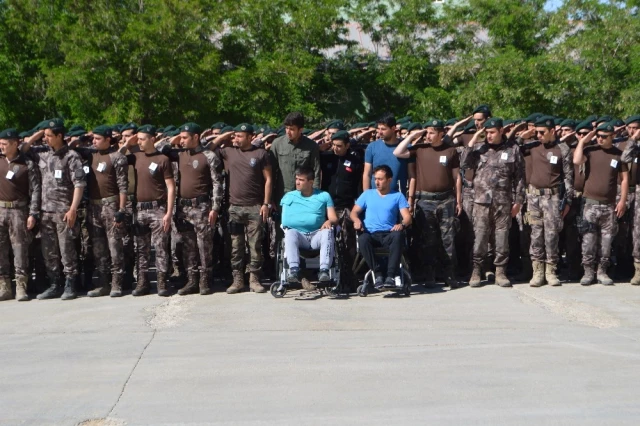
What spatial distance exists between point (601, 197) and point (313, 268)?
3643mm

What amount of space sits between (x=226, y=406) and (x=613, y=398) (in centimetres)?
268

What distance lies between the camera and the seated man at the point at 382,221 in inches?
399

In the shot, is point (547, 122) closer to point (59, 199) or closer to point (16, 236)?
point (59, 199)

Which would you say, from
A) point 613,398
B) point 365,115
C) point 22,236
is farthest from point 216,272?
point 365,115

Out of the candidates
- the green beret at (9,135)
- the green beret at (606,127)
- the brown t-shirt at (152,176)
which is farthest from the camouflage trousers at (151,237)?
the green beret at (606,127)

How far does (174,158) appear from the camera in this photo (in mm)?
10812

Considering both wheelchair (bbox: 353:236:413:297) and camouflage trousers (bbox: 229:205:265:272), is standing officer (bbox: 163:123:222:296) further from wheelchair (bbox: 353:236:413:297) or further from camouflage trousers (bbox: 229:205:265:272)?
wheelchair (bbox: 353:236:413:297)

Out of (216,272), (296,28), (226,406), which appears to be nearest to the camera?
(226,406)

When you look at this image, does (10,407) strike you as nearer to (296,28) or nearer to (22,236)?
(22,236)

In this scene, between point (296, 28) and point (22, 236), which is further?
point (296, 28)

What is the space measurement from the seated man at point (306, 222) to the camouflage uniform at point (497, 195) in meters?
1.87

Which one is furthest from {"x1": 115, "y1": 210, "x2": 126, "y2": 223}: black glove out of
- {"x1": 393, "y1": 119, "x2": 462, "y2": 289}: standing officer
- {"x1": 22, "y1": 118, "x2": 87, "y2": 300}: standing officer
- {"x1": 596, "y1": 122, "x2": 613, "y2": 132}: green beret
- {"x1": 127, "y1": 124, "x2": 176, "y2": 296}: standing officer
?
{"x1": 596, "y1": 122, "x2": 613, "y2": 132}: green beret

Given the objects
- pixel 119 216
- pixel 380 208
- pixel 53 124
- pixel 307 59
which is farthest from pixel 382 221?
pixel 307 59

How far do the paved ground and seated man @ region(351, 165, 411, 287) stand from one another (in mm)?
433
